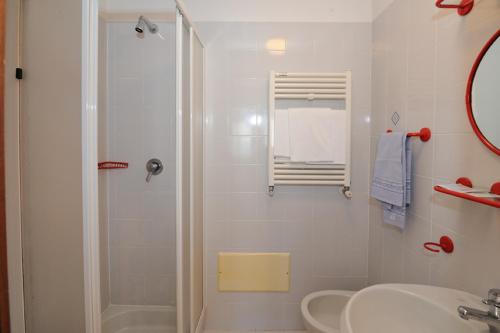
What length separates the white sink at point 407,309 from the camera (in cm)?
76

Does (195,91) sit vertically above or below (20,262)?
above

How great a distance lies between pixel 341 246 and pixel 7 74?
6.02 feet

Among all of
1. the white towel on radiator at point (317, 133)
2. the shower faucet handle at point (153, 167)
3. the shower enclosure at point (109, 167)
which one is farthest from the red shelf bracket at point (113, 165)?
the white towel on radiator at point (317, 133)

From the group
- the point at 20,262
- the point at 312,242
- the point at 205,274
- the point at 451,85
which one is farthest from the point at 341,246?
the point at 20,262

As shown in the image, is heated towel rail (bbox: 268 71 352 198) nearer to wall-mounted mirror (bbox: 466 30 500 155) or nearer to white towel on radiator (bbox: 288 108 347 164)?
white towel on radiator (bbox: 288 108 347 164)

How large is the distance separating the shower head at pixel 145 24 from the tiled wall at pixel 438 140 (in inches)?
53.4

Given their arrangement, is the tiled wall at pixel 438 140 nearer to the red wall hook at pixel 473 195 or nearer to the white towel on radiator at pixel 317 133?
the red wall hook at pixel 473 195

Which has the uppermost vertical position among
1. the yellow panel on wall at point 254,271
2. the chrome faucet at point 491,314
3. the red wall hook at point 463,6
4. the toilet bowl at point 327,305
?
the red wall hook at point 463,6

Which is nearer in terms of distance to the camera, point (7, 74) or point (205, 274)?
point (7, 74)

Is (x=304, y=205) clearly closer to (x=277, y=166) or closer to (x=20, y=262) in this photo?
(x=277, y=166)

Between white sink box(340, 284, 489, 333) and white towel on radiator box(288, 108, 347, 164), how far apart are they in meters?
0.83

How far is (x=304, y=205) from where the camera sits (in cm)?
166

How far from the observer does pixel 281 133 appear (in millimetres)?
1535

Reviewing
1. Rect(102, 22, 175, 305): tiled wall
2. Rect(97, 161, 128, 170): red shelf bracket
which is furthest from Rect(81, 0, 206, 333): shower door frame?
Rect(102, 22, 175, 305): tiled wall
